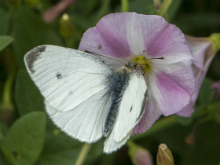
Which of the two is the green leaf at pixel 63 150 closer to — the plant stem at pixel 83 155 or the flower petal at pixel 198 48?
the plant stem at pixel 83 155

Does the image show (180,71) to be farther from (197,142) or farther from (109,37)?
(197,142)

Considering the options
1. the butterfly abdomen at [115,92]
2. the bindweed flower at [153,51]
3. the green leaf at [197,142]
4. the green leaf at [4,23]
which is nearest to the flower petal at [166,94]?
the bindweed flower at [153,51]

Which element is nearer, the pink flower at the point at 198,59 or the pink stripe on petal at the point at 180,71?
the pink stripe on petal at the point at 180,71

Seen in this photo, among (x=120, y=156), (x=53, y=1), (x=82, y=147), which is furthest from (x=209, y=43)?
(x=53, y=1)

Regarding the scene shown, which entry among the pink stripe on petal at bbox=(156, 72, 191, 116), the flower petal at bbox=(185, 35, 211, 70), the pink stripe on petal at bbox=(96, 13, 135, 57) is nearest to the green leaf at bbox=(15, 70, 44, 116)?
the pink stripe on petal at bbox=(96, 13, 135, 57)

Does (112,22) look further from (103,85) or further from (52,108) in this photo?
(52,108)

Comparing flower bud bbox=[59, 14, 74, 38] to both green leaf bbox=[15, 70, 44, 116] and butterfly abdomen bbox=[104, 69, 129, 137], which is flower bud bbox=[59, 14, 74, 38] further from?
butterfly abdomen bbox=[104, 69, 129, 137]

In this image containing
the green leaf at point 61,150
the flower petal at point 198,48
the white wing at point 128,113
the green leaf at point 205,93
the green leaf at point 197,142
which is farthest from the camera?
the green leaf at point 197,142
